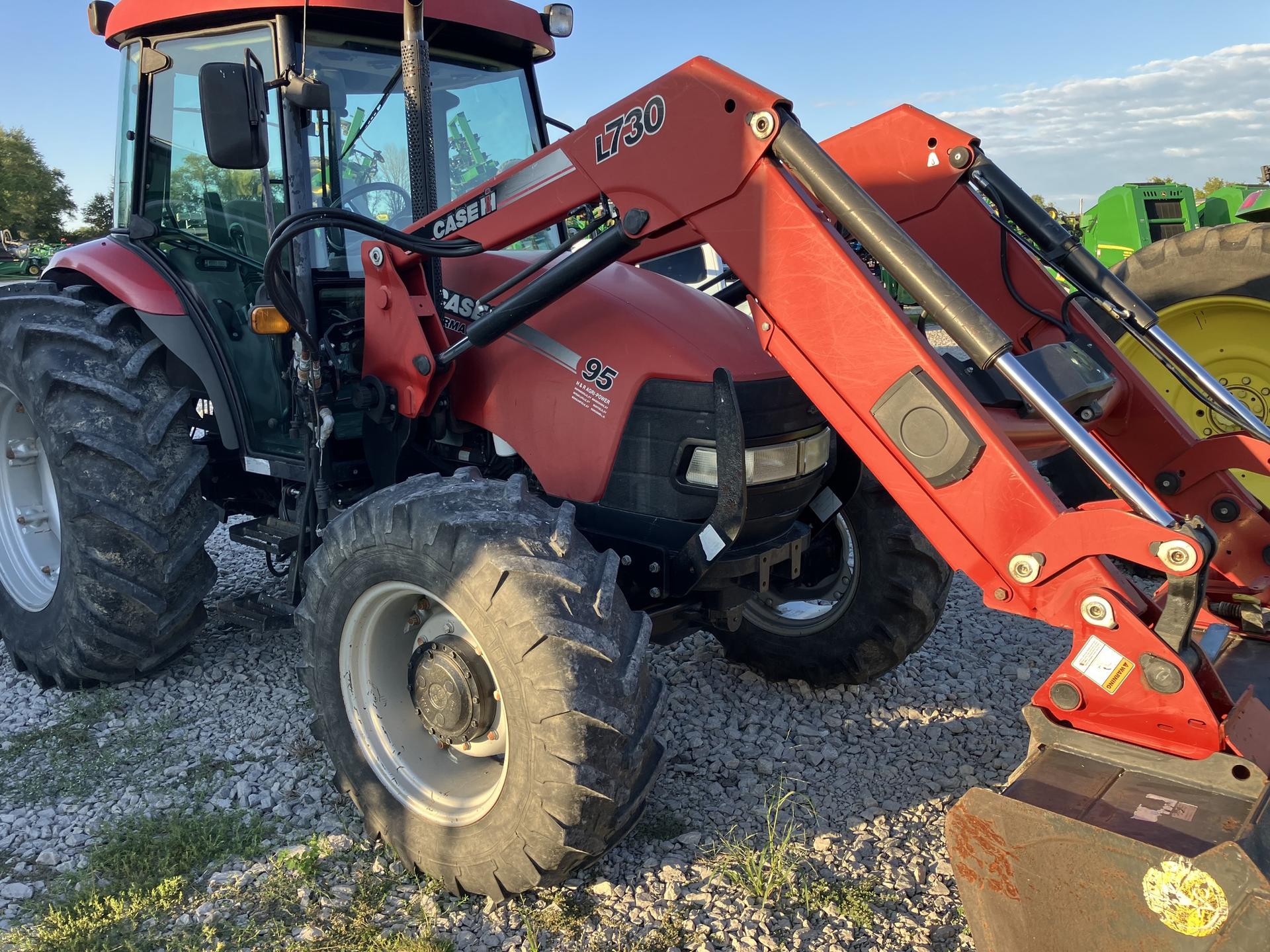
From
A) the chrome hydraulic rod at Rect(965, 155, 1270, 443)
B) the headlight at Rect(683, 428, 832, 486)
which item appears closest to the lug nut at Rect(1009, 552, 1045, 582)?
the headlight at Rect(683, 428, 832, 486)

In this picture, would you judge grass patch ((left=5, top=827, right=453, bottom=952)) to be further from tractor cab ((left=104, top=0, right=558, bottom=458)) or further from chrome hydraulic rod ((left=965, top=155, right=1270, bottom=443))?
chrome hydraulic rod ((left=965, top=155, right=1270, bottom=443))

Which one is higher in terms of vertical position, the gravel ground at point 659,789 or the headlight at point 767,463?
the headlight at point 767,463

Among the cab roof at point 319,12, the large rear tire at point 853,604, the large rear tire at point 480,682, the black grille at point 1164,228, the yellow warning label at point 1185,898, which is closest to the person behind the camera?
the yellow warning label at point 1185,898

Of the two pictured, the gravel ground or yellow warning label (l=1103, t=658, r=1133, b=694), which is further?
the gravel ground

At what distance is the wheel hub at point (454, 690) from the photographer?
2604 mm

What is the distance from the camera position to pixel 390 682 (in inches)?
113

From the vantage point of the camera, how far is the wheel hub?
8.54 ft

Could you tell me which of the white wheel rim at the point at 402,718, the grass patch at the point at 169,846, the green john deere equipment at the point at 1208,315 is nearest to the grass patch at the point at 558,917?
the white wheel rim at the point at 402,718

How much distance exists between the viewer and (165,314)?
3.75 metres

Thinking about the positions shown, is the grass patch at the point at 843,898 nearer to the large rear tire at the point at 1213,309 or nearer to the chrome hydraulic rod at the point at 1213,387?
the chrome hydraulic rod at the point at 1213,387

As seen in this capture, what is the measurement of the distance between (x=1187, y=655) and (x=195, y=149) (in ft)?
12.2

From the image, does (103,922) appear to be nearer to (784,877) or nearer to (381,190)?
(784,877)

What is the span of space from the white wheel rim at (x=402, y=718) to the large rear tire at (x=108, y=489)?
49.5 inches

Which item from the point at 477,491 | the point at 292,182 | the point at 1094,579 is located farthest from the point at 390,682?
the point at 1094,579
